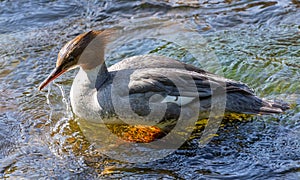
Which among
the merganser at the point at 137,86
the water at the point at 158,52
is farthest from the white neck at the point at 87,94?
the water at the point at 158,52

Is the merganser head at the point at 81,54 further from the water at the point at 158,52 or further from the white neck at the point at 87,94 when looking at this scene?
the water at the point at 158,52

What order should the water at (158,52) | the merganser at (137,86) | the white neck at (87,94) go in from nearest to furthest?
the water at (158,52) → the merganser at (137,86) → the white neck at (87,94)

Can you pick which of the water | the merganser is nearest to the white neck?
the merganser

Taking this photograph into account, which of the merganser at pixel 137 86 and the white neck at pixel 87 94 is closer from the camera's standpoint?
the merganser at pixel 137 86

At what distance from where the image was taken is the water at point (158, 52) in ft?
14.4

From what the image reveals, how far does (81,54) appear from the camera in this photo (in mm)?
4945

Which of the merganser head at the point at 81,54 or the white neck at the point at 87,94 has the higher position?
the merganser head at the point at 81,54

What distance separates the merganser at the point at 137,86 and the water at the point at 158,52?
0.86ft

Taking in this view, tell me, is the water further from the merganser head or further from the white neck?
the merganser head

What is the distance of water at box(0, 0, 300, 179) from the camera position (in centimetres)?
438

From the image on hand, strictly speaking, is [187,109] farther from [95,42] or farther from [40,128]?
[40,128]

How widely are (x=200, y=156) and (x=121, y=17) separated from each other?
3604 mm

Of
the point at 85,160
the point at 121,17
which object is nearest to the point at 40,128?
the point at 85,160

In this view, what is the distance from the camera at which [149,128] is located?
5.15 metres
